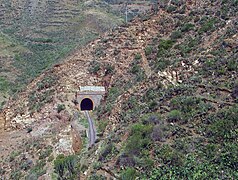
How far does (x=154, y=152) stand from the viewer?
90.3ft

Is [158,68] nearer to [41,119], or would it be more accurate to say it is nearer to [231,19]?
[231,19]

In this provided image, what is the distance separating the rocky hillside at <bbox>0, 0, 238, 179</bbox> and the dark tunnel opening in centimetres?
169

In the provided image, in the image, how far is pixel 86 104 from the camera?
162 feet

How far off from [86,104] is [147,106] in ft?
55.2

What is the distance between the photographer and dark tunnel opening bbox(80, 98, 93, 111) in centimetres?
4829

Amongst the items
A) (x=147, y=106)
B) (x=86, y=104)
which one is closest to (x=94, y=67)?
(x=86, y=104)

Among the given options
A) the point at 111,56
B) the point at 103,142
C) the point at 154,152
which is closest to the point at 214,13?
the point at 111,56

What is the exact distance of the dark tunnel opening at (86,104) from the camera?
48.3 meters

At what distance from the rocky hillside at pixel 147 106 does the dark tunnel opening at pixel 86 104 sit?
66.5 inches

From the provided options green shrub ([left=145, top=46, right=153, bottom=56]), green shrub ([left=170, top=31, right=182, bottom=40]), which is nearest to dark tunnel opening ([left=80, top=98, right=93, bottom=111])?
green shrub ([left=145, top=46, right=153, bottom=56])

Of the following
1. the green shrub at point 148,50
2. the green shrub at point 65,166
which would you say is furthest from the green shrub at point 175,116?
the green shrub at point 148,50

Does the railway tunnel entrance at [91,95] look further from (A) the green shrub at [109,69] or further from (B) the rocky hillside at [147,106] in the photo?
(A) the green shrub at [109,69]

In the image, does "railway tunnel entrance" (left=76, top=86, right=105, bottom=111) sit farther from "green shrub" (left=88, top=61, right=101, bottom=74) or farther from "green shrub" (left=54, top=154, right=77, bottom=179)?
"green shrub" (left=54, top=154, right=77, bottom=179)

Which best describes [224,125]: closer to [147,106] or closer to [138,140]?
[138,140]
